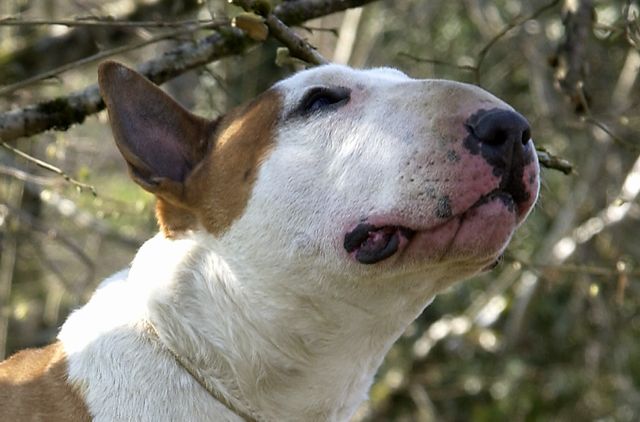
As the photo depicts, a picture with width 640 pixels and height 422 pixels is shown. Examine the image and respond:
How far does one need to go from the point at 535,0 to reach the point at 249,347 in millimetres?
5782

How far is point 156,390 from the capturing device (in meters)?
3.71

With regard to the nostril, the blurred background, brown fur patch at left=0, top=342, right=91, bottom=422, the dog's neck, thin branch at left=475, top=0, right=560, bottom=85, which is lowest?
the blurred background

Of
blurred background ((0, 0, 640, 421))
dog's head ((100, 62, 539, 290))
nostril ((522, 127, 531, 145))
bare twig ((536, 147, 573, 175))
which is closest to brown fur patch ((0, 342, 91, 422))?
dog's head ((100, 62, 539, 290))

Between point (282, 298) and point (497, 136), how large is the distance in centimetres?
87

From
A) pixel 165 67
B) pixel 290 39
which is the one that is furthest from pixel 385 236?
pixel 165 67

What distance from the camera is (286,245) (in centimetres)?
377

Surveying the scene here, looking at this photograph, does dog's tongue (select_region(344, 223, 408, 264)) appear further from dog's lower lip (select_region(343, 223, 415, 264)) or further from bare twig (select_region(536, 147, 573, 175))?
bare twig (select_region(536, 147, 573, 175))

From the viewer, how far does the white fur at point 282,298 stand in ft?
12.0

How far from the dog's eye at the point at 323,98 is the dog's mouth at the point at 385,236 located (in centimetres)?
50

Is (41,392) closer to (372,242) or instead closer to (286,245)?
(286,245)

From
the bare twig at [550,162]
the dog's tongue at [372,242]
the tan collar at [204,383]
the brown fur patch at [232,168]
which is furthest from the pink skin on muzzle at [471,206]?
the bare twig at [550,162]

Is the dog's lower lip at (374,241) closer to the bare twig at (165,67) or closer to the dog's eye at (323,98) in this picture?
the dog's eye at (323,98)

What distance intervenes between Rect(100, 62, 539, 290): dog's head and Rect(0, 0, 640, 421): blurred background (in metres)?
3.10

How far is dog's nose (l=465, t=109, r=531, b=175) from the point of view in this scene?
340cm
